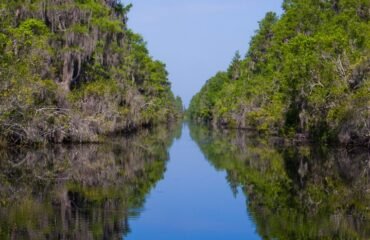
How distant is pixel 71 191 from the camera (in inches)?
661

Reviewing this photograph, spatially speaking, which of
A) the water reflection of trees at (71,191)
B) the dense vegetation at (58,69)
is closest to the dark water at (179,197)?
the water reflection of trees at (71,191)

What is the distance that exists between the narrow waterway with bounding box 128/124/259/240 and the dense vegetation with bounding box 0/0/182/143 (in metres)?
7.81

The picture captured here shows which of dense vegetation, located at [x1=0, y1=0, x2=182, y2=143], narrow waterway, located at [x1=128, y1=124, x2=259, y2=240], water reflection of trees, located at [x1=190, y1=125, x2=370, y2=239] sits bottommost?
narrow waterway, located at [x1=128, y1=124, x2=259, y2=240]

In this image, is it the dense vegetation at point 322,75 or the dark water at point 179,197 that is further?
the dense vegetation at point 322,75

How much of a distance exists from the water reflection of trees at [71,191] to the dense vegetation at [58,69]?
167 cm

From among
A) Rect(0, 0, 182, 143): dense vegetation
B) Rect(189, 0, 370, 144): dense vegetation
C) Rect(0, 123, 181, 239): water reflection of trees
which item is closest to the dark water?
Rect(0, 123, 181, 239): water reflection of trees

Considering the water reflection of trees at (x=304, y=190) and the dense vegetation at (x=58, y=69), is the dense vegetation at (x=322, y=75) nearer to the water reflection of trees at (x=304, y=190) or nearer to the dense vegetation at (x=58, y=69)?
the water reflection of trees at (x=304, y=190)

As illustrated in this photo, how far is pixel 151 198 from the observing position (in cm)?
1709

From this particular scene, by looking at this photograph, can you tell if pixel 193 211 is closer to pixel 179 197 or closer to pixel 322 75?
pixel 179 197

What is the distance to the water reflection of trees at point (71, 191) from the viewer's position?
11.9 meters

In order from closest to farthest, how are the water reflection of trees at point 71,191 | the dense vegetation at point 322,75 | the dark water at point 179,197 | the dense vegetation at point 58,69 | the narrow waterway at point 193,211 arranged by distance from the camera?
the water reflection of trees at point 71,191 → the dark water at point 179,197 → the narrow waterway at point 193,211 → the dense vegetation at point 58,69 → the dense vegetation at point 322,75

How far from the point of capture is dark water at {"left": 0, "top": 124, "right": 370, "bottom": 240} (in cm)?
1239

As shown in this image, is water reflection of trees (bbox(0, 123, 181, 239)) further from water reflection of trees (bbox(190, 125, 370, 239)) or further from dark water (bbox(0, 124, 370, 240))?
water reflection of trees (bbox(190, 125, 370, 239))

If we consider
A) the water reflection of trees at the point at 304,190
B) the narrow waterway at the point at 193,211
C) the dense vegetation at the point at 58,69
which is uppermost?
the dense vegetation at the point at 58,69
